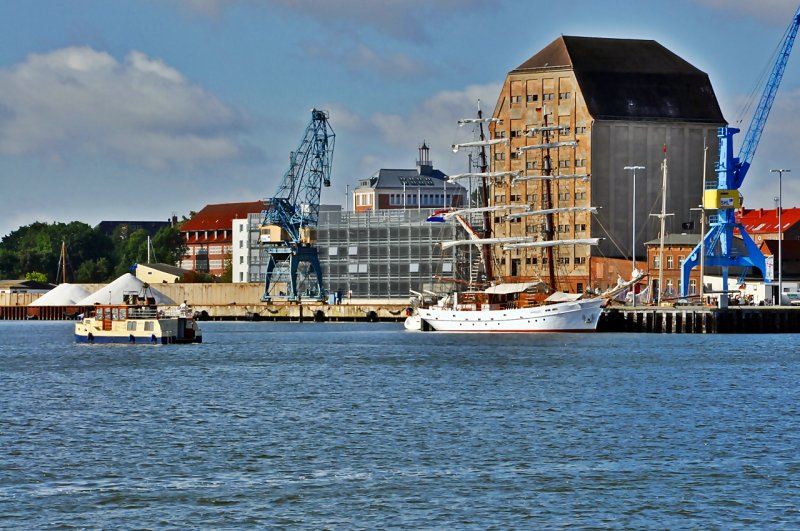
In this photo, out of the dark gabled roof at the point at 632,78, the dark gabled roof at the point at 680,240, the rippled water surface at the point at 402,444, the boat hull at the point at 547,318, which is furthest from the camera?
the dark gabled roof at the point at 632,78

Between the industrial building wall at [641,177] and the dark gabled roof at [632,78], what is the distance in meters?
1.79

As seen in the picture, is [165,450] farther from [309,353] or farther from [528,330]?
[528,330]

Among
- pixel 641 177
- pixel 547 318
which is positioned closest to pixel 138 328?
pixel 547 318

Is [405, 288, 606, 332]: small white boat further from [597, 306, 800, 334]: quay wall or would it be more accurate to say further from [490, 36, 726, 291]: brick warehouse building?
[490, 36, 726, 291]: brick warehouse building

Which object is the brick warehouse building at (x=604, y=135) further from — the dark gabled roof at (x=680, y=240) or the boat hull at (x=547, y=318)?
the boat hull at (x=547, y=318)

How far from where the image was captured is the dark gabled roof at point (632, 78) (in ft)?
622

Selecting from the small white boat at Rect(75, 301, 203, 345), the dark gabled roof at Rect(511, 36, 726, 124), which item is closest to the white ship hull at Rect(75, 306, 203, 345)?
the small white boat at Rect(75, 301, 203, 345)

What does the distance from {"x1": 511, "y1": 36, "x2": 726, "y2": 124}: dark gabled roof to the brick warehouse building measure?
0.13m

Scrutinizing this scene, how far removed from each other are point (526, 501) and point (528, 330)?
94.5 metres

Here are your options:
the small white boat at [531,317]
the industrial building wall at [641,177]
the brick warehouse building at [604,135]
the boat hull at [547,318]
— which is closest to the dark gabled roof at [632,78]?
the brick warehouse building at [604,135]

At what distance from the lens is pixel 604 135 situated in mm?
188375

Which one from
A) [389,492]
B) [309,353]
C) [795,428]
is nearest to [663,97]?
[309,353]

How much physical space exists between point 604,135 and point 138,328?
294 ft

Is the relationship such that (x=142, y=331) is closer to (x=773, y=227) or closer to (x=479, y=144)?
(x=479, y=144)
